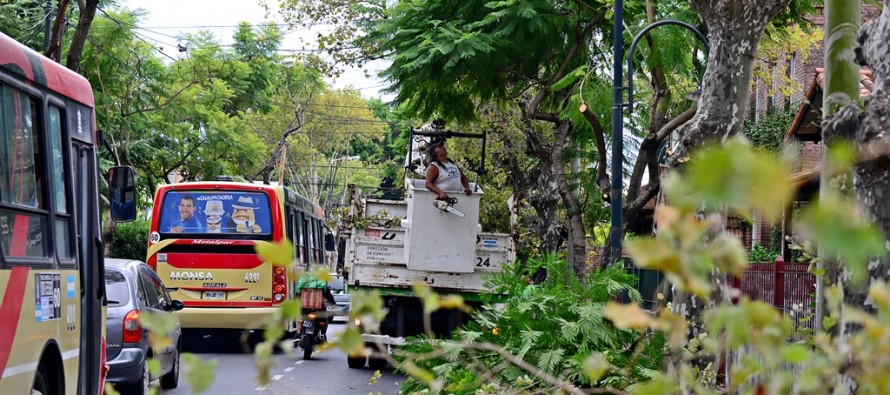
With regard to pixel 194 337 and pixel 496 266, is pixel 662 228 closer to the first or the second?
pixel 496 266

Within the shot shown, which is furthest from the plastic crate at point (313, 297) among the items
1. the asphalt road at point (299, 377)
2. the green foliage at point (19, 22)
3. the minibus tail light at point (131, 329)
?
the green foliage at point (19, 22)

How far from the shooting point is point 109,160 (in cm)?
3078

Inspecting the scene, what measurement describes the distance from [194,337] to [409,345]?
544 inches

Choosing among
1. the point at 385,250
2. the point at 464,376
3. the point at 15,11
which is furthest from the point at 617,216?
the point at 15,11

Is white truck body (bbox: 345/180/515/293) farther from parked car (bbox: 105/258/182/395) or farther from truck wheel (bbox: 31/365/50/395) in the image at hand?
truck wheel (bbox: 31/365/50/395)

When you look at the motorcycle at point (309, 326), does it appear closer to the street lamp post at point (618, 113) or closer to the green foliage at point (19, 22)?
the street lamp post at point (618, 113)

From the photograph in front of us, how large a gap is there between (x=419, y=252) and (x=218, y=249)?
455 centimetres

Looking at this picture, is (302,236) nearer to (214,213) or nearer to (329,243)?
(214,213)

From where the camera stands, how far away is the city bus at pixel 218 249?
63.4ft

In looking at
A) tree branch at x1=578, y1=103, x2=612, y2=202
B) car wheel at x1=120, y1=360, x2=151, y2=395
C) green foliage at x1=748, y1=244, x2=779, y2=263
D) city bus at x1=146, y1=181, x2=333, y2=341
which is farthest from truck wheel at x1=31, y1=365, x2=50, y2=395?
green foliage at x1=748, y1=244, x2=779, y2=263

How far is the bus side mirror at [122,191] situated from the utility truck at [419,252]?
19.4 ft

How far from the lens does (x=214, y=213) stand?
19.8m

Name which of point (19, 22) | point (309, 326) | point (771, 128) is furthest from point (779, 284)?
point (19, 22)

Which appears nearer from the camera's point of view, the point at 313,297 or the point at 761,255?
the point at 313,297
